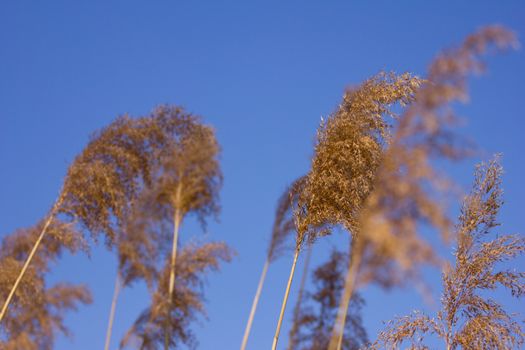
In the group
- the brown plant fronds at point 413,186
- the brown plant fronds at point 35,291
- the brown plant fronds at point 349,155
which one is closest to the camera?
the brown plant fronds at point 413,186

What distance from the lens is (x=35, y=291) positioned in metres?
7.52

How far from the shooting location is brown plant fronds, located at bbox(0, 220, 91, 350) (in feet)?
23.0

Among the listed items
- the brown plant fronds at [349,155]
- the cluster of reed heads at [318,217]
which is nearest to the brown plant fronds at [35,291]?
the cluster of reed heads at [318,217]

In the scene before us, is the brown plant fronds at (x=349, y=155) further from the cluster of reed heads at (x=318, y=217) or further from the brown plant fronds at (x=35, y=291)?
the brown plant fronds at (x=35, y=291)

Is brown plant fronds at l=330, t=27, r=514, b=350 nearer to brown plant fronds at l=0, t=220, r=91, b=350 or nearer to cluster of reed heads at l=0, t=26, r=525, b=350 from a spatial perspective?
cluster of reed heads at l=0, t=26, r=525, b=350

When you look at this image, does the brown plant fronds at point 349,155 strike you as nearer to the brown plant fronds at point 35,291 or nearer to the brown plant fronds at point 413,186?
the brown plant fronds at point 413,186

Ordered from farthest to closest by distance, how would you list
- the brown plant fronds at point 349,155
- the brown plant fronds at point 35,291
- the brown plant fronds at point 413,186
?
the brown plant fronds at point 35,291, the brown plant fronds at point 349,155, the brown plant fronds at point 413,186

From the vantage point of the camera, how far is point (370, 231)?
3.87m

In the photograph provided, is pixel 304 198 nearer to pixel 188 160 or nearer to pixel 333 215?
pixel 333 215

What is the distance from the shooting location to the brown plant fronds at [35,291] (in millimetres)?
7023

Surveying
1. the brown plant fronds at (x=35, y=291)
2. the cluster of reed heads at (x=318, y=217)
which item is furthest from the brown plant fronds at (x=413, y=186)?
the brown plant fronds at (x=35, y=291)

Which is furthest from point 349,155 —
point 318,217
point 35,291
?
point 35,291

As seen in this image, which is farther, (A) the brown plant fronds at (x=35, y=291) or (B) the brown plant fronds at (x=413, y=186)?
(A) the brown plant fronds at (x=35, y=291)

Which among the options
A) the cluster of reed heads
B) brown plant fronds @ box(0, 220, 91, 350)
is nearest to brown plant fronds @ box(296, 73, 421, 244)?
the cluster of reed heads
